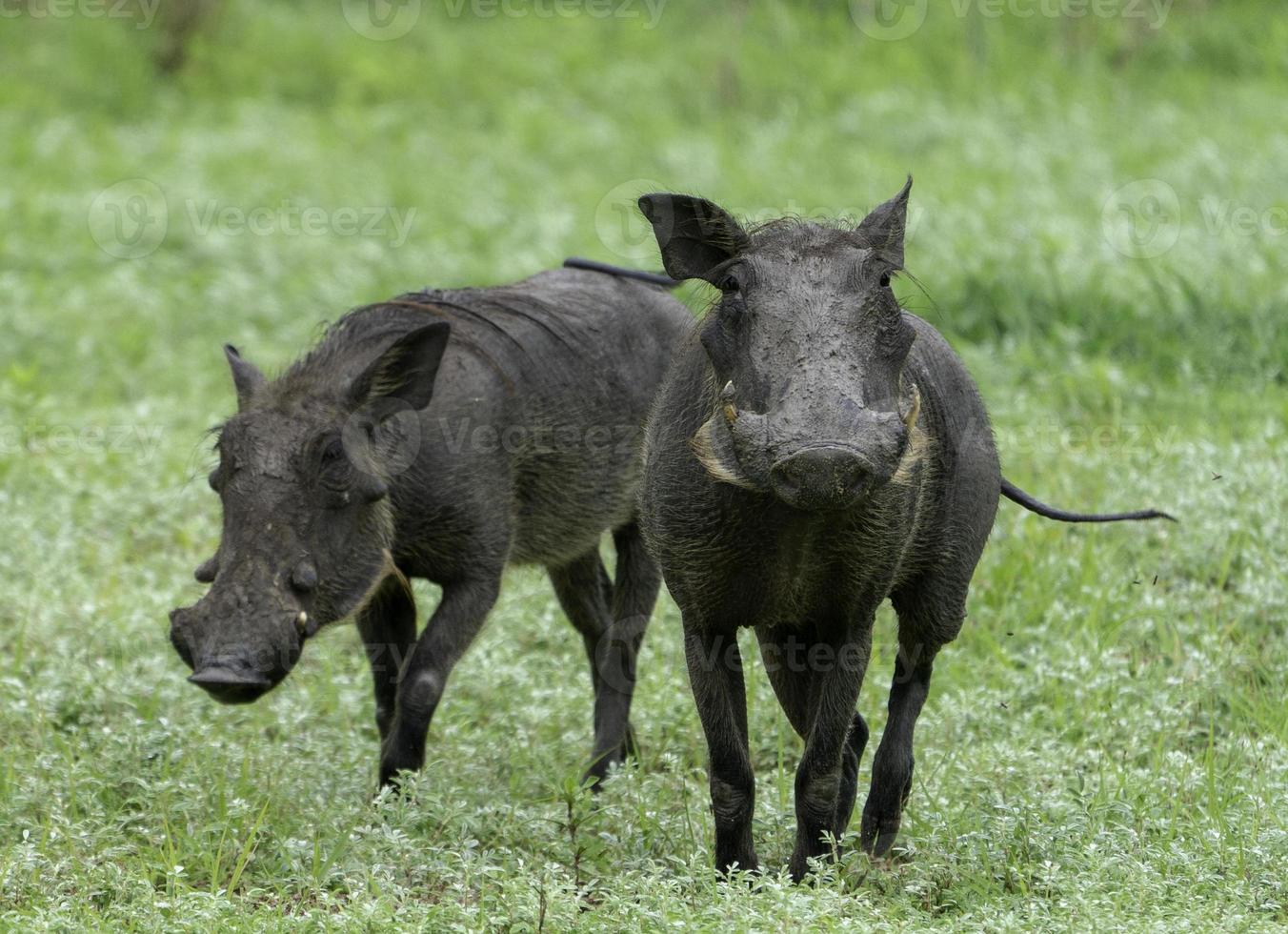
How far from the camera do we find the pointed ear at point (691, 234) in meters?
3.64

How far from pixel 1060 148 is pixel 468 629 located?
7556 mm

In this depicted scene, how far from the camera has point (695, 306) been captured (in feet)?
17.9

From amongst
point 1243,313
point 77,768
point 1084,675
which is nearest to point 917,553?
point 1084,675

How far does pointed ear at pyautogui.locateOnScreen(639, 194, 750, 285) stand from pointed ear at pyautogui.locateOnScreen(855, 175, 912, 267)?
0.25m

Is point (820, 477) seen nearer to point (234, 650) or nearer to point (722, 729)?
point (722, 729)

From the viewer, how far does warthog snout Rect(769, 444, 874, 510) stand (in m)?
3.09

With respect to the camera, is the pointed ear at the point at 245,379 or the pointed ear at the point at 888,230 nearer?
the pointed ear at the point at 888,230

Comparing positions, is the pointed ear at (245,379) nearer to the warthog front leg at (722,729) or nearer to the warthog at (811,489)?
the warthog at (811,489)

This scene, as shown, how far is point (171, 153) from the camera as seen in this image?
42.8 ft

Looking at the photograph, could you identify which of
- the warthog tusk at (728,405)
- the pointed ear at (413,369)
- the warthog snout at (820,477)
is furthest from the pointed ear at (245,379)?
the warthog snout at (820,477)

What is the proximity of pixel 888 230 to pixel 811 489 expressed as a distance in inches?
31.8

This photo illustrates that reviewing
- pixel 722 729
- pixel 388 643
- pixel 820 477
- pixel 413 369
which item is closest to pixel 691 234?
pixel 820 477

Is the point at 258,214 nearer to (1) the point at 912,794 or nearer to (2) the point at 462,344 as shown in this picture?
(2) the point at 462,344

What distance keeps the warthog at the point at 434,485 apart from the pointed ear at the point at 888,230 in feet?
4.68
